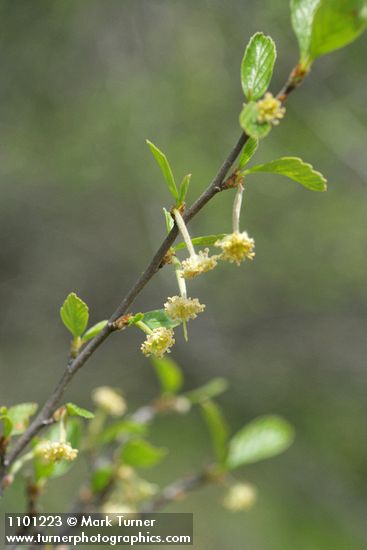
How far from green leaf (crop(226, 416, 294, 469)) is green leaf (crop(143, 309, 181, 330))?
81 centimetres

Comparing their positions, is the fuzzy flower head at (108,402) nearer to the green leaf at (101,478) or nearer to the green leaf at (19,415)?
the green leaf at (101,478)

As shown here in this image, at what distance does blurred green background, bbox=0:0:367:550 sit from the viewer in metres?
4.16

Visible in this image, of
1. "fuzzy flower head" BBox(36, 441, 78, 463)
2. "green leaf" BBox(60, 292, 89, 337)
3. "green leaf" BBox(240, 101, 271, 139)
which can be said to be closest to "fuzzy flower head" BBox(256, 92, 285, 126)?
"green leaf" BBox(240, 101, 271, 139)

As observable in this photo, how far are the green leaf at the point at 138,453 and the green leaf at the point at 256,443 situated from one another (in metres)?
0.29

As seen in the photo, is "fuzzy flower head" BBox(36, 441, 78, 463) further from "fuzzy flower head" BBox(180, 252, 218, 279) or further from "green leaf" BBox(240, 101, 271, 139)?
"green leaf" BBox(240, 101, 271, 139)

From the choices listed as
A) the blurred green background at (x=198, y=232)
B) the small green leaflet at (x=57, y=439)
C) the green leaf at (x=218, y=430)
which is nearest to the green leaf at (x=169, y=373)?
the green leaf at (x=218, y=430)

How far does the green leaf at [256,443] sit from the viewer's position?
5.46 feet

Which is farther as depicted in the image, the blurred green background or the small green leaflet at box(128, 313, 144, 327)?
the blurred green background

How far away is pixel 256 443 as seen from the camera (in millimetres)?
1688

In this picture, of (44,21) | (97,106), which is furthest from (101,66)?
(44,21)

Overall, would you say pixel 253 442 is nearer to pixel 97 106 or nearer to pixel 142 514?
pixel 142 514

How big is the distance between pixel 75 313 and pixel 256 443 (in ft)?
2.86

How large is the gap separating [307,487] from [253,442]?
12.3 feet

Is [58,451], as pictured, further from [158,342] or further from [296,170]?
[296,170]
